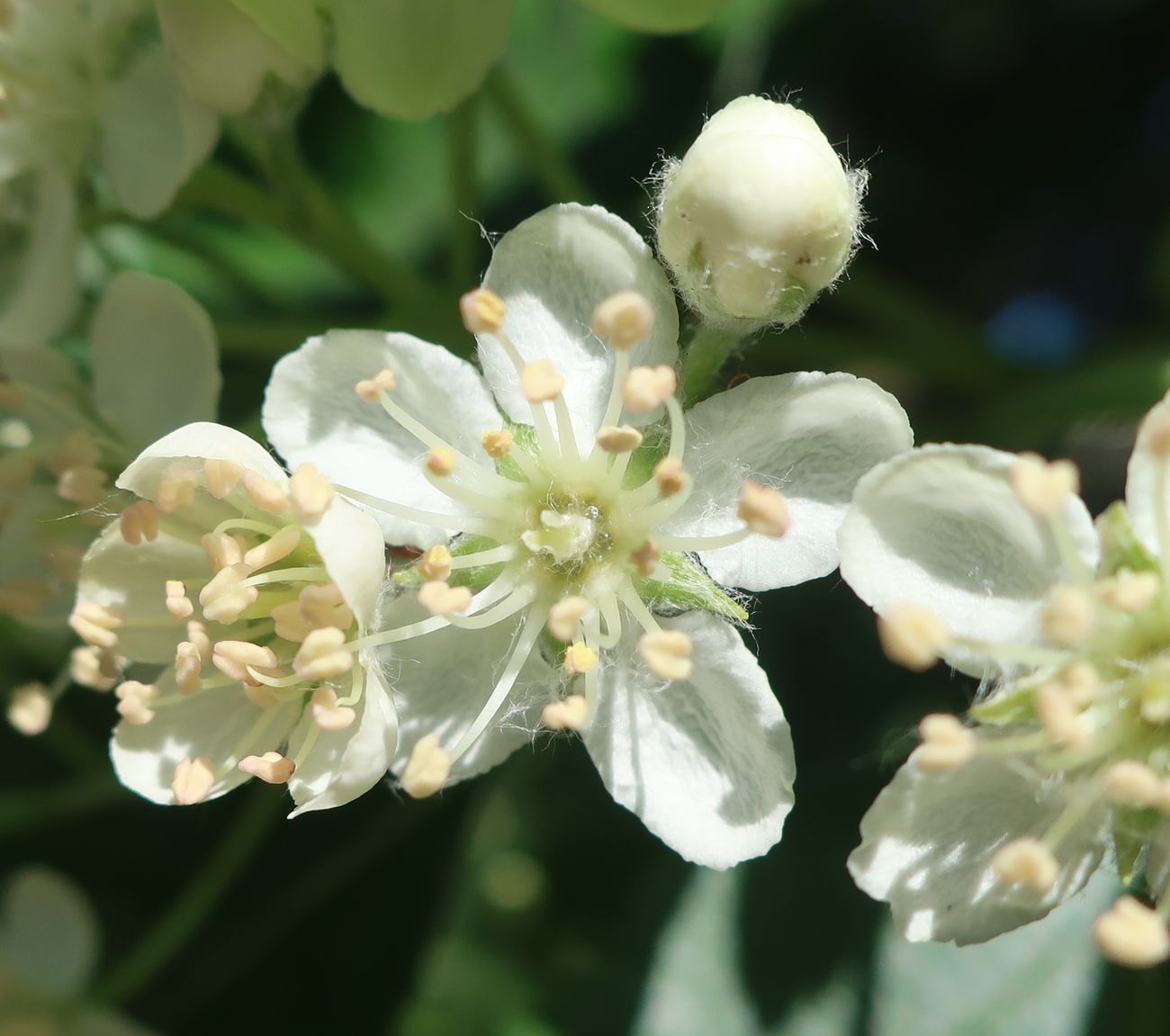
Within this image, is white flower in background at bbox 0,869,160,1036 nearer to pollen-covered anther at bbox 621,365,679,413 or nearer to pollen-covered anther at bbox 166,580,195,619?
pollen-covered anther at bbox 166,580,195,619

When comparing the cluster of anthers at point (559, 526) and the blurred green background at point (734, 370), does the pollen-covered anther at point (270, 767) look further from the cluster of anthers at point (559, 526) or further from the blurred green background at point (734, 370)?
the blurred green background at point (734, 370)

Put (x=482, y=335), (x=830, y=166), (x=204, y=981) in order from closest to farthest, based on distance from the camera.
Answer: (x=830, y=166) → (x=482, y=335) → (x=204, y=981)

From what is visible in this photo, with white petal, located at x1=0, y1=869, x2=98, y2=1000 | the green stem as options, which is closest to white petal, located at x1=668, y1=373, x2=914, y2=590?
the green stem

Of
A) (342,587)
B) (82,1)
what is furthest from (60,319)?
(342,587)

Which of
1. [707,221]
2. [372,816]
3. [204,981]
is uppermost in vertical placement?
[707,221]

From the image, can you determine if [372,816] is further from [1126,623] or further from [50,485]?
[1126,623]

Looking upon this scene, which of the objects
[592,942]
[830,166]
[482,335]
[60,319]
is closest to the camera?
[830,166]
